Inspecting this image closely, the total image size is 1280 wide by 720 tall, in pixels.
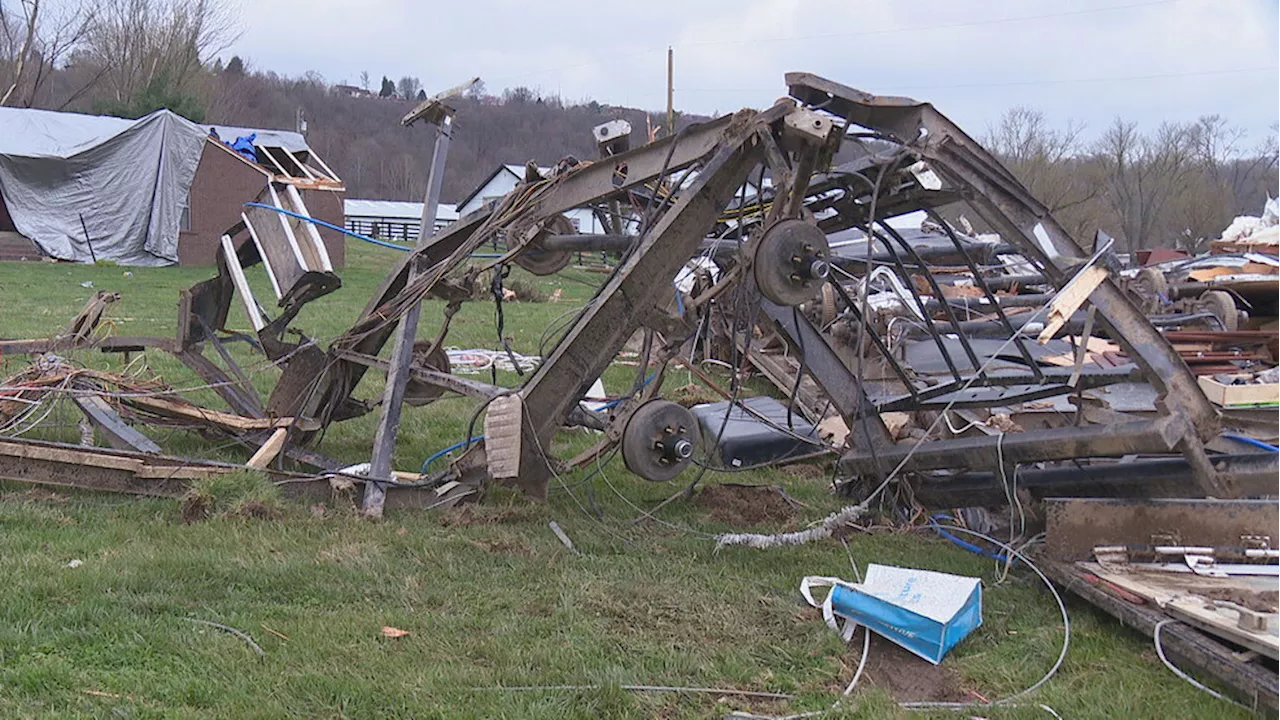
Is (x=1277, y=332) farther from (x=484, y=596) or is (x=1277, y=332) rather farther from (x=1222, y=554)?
(x=484, y=596)

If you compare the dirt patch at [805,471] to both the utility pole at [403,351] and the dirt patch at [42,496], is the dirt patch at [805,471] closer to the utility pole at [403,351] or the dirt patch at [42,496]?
the utility pole at [403,351]

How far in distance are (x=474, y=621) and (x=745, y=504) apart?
2777 mm

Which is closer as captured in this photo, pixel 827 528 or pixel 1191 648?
pixel 1191 648

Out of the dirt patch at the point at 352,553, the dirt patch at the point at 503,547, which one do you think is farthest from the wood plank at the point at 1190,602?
the dirt patch at the point at 352,553

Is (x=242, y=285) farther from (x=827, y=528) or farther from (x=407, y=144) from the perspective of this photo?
(x=407, y=144)

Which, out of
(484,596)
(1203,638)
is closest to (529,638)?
(484,596)

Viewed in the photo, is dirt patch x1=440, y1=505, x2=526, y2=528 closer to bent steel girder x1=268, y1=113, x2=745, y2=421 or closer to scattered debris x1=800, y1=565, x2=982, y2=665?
bent steel girder x1=268, y1=113, x2=745, y2=421

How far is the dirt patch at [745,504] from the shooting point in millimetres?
→ 6860

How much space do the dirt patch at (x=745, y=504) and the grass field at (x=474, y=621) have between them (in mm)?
27

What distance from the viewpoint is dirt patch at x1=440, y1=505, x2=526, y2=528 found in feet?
20.3

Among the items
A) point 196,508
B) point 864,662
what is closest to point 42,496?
point 196,508

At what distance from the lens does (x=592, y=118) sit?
3701 inches

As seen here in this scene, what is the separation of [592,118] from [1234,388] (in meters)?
91.7

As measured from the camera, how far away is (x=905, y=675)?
4531mm
